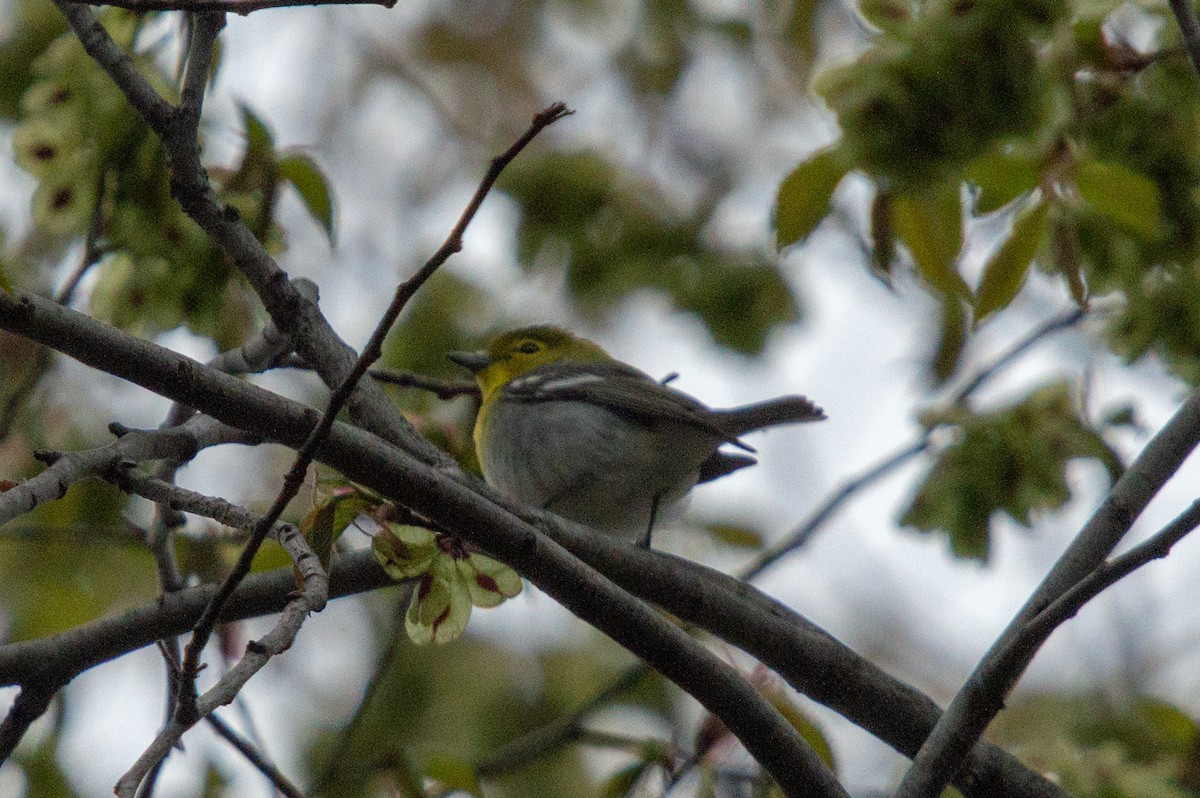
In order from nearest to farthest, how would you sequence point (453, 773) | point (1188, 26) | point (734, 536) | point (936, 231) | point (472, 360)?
A: 1. point (1188, 26)
2. point (936, 231)
3. point (453, 773)
4. point (734, 536)
5. point (472, 360)

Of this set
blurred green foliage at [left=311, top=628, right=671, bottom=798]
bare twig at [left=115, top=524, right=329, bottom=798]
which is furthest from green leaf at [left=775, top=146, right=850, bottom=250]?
blurred green foliage at [left=311, top=628, right=671, bottom=798]

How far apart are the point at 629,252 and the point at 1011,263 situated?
9.34ft

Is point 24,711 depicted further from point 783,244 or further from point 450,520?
point 783,244

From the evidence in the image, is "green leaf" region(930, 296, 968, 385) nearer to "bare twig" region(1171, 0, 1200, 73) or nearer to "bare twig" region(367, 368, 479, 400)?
"bare twig" region(367, 368, 479, 400)

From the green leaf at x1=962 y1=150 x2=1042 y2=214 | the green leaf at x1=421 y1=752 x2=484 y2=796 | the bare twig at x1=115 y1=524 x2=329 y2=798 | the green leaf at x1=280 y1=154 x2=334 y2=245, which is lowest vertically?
the bare twig at x1=115 y1=524 x2=329 y2=798

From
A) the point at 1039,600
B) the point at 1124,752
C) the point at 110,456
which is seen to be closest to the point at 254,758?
the point at 110,456

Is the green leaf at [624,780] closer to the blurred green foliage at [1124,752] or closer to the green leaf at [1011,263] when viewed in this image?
the blurred green foliage at [1124,752]

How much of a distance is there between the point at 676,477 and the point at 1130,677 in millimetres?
5064

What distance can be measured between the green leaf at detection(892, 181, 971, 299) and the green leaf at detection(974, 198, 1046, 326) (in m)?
0.15

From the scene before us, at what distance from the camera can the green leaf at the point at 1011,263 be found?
2.79m

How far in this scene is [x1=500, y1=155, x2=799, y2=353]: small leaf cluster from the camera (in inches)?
212

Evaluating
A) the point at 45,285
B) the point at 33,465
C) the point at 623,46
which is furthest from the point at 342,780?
the point at 623,46

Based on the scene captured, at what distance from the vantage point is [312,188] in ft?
10.1

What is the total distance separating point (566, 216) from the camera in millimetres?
5398
